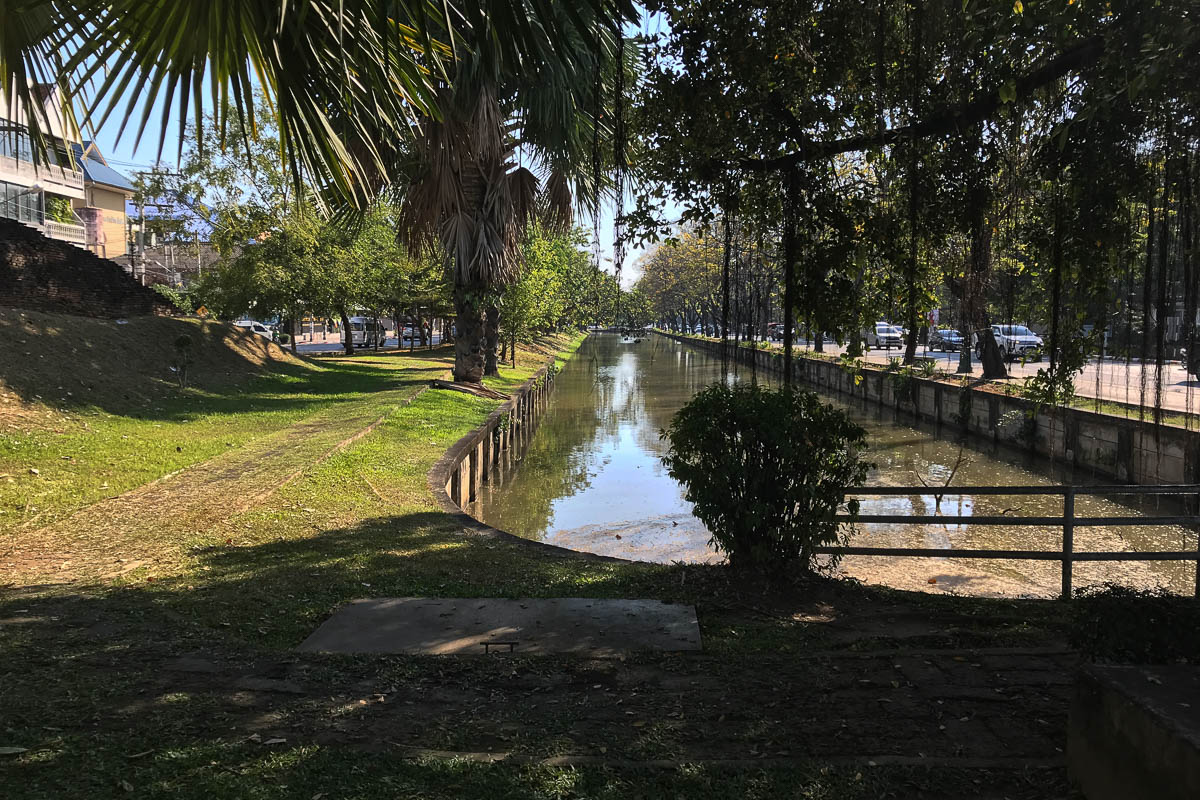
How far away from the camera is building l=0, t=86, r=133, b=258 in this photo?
6945mm

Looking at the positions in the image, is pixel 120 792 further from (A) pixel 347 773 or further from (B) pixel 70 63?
(B) pixel 70 63

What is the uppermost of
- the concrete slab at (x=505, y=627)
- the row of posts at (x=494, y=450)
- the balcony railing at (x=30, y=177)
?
the balcony railing at (x=30, y=177)

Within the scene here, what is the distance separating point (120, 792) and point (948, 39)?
6.69 m

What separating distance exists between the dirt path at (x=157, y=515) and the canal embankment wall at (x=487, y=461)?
1719mm

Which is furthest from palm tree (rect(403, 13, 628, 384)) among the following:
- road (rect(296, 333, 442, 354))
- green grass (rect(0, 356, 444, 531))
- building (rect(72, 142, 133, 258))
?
building (rect(72, 142, 133, 258))

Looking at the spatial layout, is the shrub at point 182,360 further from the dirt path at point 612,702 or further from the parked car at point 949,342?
the parked car at point 949,342

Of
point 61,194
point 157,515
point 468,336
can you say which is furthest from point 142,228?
point 157,515

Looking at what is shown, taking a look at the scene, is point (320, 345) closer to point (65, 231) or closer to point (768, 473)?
point (65, 231)

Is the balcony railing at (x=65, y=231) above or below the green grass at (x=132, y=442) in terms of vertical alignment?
above

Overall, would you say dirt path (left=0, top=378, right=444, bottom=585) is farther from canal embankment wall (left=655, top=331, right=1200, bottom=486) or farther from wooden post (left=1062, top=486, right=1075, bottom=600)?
wooden post (left=1062, top=486, right=1075, bottom=600)

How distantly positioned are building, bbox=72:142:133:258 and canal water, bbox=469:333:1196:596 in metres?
36.5

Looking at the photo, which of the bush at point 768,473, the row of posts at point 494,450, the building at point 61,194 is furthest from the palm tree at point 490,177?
the bush at point 768,473

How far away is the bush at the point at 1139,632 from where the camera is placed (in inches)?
118

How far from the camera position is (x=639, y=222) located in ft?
21.3
